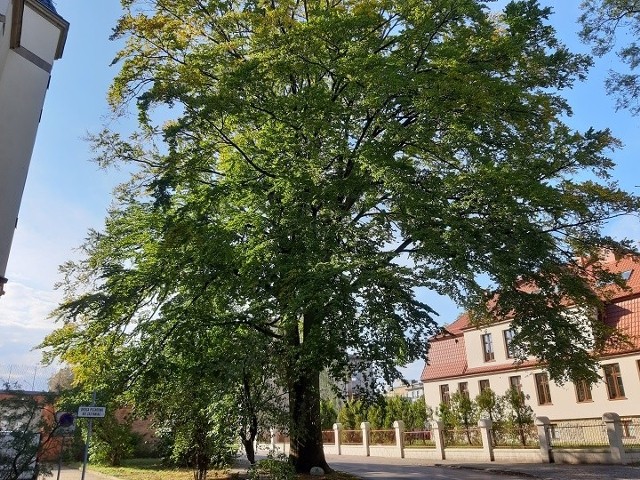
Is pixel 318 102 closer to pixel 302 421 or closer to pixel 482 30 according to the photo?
pixel 482 30

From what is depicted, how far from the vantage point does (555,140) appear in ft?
43.4

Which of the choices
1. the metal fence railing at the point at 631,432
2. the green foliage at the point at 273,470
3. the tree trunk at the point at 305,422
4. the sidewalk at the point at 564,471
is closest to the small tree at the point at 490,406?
the sidewalk at the point at 564,471

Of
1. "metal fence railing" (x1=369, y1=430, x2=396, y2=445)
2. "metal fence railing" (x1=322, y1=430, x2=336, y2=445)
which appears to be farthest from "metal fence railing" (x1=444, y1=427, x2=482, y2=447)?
"metal fence railing" (x1=322, y1=430, x2=336, y2=445)

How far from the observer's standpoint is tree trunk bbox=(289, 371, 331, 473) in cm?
1316

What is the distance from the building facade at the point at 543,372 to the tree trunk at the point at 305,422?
5.97 metres

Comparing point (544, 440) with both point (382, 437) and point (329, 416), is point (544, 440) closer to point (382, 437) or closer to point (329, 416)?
point (382, 437)

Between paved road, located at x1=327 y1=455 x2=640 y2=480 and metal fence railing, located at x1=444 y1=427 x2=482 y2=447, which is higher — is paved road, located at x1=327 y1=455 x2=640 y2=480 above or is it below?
below

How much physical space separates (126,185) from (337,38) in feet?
25.6

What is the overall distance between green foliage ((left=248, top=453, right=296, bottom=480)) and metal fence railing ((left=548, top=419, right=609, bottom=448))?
41.1 feet

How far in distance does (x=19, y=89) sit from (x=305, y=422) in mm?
13394

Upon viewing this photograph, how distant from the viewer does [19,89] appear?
15266 mm

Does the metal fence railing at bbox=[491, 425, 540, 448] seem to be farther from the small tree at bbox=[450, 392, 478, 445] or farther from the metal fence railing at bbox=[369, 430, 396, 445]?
the metal fence railing at bbox=[369, 430, 396, 445]

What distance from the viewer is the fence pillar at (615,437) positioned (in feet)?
55.9

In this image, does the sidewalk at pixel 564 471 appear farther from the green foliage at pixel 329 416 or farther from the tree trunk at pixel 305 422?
the green foliage at pixel 329 416
